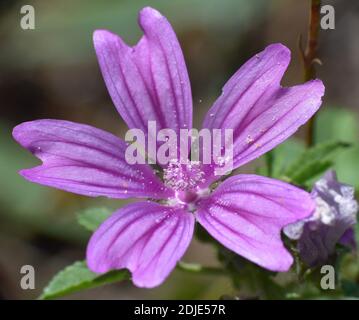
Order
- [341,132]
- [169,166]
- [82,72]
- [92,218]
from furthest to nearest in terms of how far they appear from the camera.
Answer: [82,72]
[341,132]
[92,218]
[169,166]

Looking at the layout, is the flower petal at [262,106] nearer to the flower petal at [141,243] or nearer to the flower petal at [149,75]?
the flower petal at [149,75]

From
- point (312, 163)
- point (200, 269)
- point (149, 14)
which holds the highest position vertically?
point (149, 14)

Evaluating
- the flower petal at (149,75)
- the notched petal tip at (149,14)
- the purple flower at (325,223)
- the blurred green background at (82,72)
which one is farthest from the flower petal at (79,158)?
the blurred green background at (82,72)

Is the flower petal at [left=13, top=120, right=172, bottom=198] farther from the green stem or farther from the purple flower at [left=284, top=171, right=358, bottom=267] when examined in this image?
the purple flower at [left=284, top=171, right=358, bottom=267]

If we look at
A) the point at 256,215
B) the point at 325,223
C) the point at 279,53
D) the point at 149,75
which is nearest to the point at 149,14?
the point at 149,75

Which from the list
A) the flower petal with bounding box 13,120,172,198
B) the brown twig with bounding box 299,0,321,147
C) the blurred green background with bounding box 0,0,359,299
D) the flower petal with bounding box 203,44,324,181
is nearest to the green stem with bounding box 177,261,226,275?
the flower petal with bounding box 13,120,172,198

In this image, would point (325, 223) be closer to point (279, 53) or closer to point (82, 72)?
point (279, 53)

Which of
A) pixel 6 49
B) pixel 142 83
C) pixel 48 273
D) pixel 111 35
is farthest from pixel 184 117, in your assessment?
pixel 6 49
